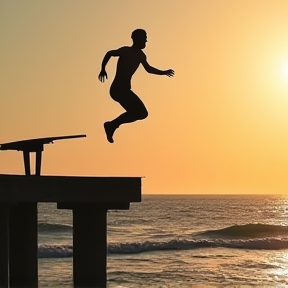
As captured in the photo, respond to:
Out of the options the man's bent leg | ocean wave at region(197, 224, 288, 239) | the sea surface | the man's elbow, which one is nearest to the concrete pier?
the man's bent leg

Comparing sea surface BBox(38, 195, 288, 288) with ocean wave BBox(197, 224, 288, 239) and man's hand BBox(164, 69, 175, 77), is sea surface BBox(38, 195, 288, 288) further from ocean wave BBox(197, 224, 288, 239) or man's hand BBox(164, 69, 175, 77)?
man's hand BBox(164, 69, 175, 77)

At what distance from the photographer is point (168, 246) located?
44531mm

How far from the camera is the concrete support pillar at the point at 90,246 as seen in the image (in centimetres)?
1009

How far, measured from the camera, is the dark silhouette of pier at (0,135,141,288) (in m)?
9.38

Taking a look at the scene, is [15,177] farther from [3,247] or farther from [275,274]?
[275,274]

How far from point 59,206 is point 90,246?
2.88 ft

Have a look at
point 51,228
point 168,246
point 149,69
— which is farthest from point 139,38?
point 51,228

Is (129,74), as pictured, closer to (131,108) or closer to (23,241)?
(131,108)

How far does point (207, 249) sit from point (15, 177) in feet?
118

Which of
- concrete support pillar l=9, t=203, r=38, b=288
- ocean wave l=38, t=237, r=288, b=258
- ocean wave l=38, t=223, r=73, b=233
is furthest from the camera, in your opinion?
ocean wave l=38, t=223, r=73, b=233

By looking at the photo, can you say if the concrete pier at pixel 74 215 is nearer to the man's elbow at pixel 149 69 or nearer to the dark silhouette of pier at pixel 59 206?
the dark silhouette of pier at pixel 59 206

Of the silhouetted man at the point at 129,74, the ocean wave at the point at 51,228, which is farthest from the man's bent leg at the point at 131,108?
the ocean wave at the point at 51,228

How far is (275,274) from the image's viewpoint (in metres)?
30.3

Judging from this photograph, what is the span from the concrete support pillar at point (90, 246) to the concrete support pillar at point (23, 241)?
48.2 inches
